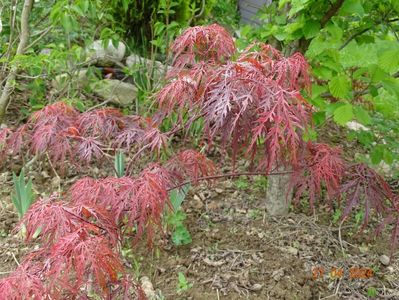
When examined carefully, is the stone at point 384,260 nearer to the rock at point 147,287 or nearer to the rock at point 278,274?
the rock at point 278,274

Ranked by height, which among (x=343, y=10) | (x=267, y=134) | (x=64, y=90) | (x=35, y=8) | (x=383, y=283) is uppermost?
(x=343, y=10)

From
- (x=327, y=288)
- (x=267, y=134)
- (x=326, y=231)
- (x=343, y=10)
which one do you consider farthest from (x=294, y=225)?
(x=267, y=134)

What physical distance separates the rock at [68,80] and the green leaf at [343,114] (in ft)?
5.42

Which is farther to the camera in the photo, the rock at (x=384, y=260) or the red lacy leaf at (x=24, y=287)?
the rock at (x=384, y=260)

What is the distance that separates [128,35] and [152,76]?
0.57 meters

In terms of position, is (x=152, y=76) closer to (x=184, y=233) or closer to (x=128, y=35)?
(x=128, y=35)

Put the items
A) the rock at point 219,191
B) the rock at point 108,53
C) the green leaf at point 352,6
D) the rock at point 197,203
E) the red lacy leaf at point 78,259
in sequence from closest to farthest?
1. the red lacy leaf at point 78,259
2. the green leaf at point 352,6
3. the rock at point 197,203
4. the rock at point 219,191
5. the rock at point 108,53

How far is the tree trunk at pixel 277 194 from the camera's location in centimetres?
270

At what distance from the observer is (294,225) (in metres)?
2.71

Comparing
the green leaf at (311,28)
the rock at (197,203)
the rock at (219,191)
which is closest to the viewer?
the green leaf at (311,28)

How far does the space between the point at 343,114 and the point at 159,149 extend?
0.95 meters

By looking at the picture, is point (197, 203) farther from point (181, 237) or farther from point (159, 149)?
point (159, 149)

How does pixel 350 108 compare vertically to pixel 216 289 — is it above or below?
above

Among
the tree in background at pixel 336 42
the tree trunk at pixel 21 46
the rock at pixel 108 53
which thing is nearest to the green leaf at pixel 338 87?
the tree in background at pixel 336 42
